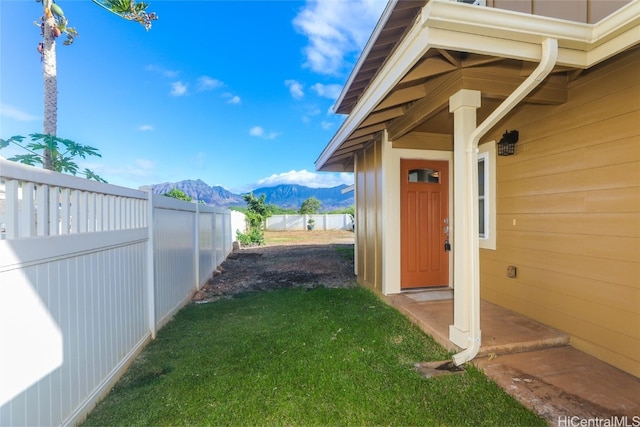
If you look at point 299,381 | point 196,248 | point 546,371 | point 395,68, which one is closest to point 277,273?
point 196,248

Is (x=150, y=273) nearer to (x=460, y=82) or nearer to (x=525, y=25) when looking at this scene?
(x=460, y=82)

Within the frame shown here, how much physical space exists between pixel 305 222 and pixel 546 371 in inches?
852

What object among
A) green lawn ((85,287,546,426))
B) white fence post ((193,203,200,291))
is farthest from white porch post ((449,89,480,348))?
white fence post ((193,203,200,291))

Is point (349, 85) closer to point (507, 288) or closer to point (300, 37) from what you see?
point (507, 288)

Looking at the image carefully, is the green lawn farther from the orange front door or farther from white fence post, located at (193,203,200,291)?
white fence post, located at (193,203,200,291)

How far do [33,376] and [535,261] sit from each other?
4.46m

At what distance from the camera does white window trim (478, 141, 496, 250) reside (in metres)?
3.96

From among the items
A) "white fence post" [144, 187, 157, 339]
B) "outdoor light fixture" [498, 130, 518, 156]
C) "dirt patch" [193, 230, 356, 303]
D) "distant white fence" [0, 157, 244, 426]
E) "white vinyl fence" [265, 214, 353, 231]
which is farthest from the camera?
"white vinyl fence" [265, 214, 353, 231]

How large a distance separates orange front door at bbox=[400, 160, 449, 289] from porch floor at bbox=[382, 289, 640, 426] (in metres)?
1.27

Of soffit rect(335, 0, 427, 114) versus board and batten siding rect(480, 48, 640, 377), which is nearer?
board and batten siding rect(480, 48, 640, 377)

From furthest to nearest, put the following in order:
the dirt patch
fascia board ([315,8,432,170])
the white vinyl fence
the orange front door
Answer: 1. the white vinyl fence
2. the dirt patch
3. the orange front door
4. fascia board ([315,8,432,170])

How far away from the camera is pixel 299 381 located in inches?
95.7

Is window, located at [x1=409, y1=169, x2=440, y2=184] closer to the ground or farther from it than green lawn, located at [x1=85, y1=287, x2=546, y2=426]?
farther from it

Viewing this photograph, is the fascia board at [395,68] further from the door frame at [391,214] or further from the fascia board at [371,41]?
the fascia board at [371,41]
